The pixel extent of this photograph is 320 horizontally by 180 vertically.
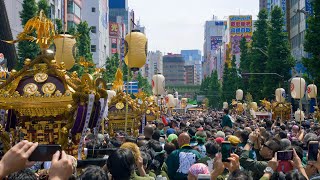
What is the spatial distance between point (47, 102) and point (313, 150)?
15.3ft

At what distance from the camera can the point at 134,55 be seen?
13.1 m

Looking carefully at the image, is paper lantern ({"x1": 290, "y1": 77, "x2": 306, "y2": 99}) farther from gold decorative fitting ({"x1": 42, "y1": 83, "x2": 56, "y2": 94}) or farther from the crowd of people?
gold decorative fitting ({"x1": 42, "y1": 83, "x2": 56, "y2": 94})

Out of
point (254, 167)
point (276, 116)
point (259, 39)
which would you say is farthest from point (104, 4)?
point (254, 167)

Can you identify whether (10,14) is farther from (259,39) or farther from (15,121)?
(15,121)

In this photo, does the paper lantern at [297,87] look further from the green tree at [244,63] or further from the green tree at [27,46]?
the green tree at [244,63]

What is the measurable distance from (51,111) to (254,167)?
345 centimetres

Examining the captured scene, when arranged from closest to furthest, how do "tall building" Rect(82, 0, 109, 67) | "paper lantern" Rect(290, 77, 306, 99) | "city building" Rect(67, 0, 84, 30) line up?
"paper lantern" Rect(290, 77, 306, 99), "city building" Rect(67, 0, 84, 30), "tall building" Rect(82, 0, 109, 67)

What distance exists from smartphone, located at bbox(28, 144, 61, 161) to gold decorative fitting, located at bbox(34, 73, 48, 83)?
5.18 metres

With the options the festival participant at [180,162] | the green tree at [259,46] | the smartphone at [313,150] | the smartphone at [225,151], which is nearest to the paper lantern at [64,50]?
the festival participant at [180,162]

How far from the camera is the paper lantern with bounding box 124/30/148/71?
13.1m

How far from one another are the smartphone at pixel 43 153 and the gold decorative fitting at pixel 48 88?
4.98 m

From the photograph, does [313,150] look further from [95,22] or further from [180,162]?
[95,22]

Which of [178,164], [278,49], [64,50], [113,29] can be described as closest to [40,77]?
[178,164]

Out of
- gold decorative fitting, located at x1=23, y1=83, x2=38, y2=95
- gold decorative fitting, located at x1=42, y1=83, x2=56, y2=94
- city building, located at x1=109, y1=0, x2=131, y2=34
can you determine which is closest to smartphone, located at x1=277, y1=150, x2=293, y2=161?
gold decorative fitting, located at x1=42, y1=83, x2=56, y2=94
